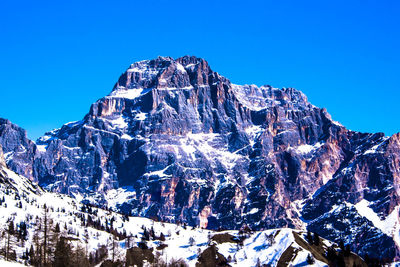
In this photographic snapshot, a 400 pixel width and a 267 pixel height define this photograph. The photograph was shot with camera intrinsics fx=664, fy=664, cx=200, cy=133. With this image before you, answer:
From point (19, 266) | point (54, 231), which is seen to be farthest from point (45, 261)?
point (19, 266)

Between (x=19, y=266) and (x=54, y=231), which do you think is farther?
(x=54, y=231)

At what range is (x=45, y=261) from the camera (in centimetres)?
18950

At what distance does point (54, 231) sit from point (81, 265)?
1551 cm

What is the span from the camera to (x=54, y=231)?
7347 inches

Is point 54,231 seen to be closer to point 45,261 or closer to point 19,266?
point 45,261

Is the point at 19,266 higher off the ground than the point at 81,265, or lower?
lower

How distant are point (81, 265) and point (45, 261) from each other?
440 inches

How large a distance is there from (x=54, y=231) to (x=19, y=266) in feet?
172

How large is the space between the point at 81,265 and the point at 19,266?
204 feet

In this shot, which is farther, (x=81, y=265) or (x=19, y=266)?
(x=81, y=265)

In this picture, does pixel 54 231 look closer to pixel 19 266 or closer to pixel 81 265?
pixel 81 265

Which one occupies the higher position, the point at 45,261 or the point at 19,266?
the point at 45,261

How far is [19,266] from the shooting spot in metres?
134

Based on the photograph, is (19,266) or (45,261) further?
(45,261)
